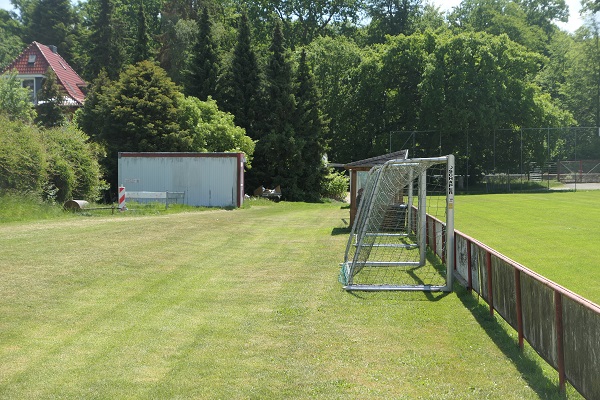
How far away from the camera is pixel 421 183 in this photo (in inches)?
656

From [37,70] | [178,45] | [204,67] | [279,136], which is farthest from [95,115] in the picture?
[37,70]

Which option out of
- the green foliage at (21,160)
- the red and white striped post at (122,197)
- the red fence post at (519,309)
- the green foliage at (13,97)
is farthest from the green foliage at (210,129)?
the red fence post at (519,309)

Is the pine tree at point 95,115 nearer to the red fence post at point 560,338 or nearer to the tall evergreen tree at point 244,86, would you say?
the tall evergreen tree at point 244,86

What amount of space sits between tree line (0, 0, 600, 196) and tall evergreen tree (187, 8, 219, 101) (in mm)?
99

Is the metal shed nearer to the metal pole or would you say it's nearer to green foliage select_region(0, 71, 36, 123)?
green foliage select_region(0, 71, 36, 123)

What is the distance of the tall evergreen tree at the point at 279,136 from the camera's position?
165 feet

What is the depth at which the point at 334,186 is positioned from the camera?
2136 inches

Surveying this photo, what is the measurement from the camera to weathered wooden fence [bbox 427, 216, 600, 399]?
644 cm

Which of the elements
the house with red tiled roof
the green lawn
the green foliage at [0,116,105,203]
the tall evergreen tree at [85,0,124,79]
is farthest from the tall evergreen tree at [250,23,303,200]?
the house with red tiled roof

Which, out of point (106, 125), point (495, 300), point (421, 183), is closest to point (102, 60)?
point (106, 125)

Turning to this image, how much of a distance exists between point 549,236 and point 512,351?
13978mm

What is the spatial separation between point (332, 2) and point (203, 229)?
67919 millimetres

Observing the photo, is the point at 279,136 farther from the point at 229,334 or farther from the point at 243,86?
the point at 229,334

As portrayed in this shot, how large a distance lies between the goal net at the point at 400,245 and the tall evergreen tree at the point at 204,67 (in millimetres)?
33431
